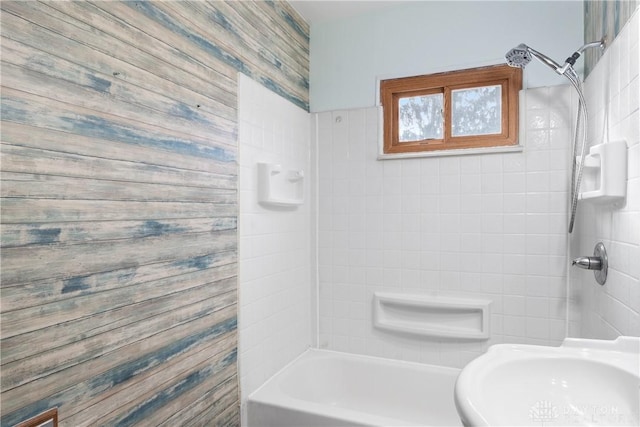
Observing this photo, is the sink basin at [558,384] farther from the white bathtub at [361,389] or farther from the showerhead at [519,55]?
the showerhead at [519,55]

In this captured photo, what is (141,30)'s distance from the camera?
1.32 metres

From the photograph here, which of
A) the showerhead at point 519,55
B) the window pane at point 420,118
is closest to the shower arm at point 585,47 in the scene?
the showerhead at point 519,55

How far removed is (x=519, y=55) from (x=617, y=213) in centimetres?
81

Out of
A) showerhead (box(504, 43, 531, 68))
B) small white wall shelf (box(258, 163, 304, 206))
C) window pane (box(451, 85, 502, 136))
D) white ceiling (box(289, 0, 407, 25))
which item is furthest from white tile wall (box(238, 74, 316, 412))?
showerhead (box(504, 43, 531, 68))

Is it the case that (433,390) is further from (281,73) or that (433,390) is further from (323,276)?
(281,73)

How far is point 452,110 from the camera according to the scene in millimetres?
2291

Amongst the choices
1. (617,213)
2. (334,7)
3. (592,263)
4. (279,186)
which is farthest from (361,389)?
(334,7)

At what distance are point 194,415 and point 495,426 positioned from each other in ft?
3.98

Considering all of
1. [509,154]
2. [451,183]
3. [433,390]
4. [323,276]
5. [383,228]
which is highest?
[509,154]

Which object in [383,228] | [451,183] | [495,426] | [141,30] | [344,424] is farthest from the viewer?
[383,228]

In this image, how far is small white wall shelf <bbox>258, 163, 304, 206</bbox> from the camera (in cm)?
197

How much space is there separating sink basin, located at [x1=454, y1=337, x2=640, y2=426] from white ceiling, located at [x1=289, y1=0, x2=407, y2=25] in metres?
2.04

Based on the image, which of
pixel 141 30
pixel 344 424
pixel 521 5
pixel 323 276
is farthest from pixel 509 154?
pixel 141 30

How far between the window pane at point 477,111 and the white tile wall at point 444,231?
0.16 metres
